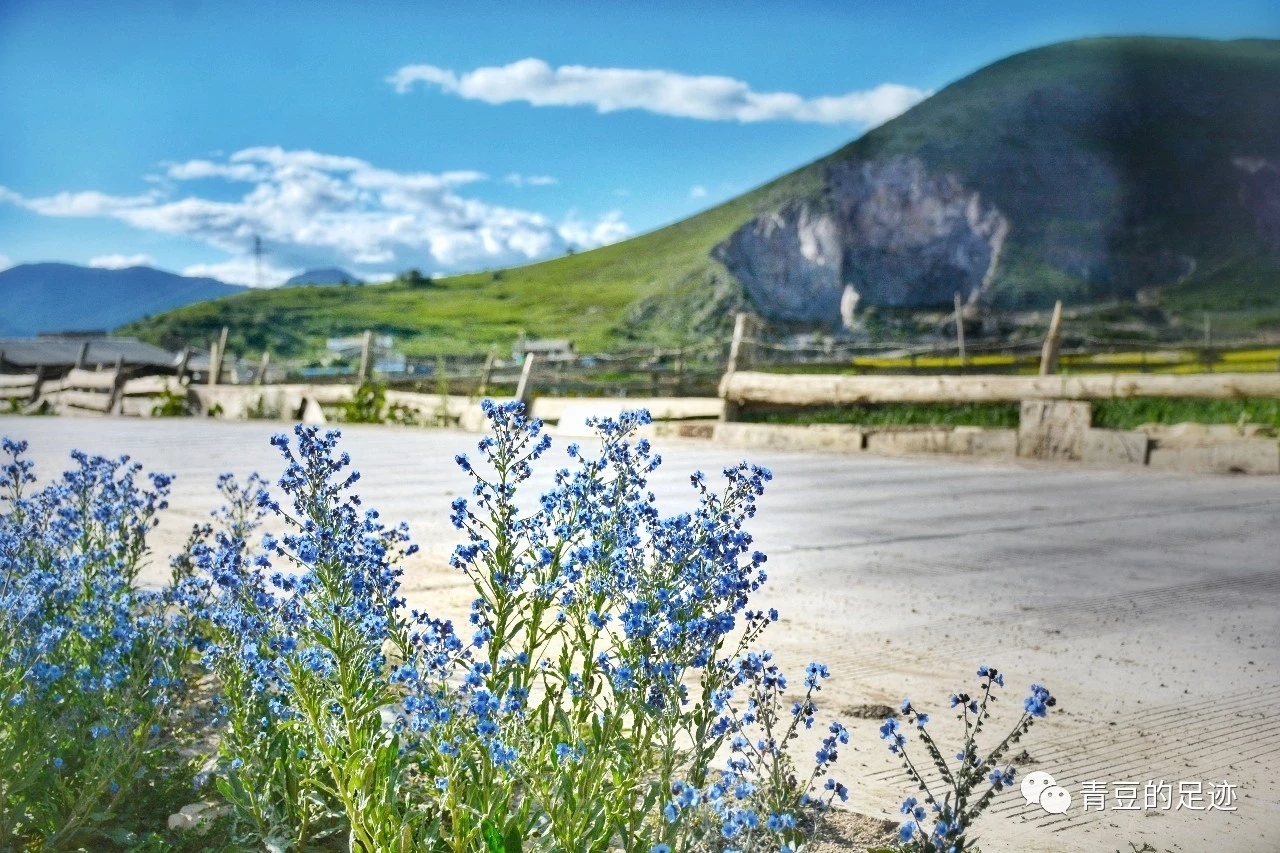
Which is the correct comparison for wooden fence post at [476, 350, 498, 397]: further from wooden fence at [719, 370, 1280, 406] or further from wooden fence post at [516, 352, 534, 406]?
wooden fence at [719, 370, 1280, 406]

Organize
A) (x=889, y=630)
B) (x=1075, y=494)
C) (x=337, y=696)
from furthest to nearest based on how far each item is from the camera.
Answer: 1. (x=1075, y=494)
2. (x=889, y=630)
3. (x=337, y=696)

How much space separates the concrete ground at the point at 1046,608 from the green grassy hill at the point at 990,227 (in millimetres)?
70591

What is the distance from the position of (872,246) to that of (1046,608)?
325ft

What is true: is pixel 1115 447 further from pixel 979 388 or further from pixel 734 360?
pixel 734 360

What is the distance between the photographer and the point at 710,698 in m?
2.02

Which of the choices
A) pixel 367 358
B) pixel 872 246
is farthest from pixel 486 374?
pixel 872 246

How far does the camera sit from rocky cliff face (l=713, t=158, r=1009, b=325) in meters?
Answer: 97.1

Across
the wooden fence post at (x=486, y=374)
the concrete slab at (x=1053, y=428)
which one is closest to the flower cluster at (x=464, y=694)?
the concrete slab at (x=1053, y=428)

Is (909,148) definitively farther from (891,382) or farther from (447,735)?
(447,735)

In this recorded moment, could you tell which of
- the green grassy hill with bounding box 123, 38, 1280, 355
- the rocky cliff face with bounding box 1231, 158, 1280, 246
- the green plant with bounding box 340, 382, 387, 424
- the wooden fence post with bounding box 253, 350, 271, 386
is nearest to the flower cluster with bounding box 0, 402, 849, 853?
the green plant with bounding box 340, 382, 387, 424

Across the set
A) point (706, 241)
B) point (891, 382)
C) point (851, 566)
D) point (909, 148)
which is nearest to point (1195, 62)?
point (909, 148)

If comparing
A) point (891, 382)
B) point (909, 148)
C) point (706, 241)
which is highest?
point (909, 148)

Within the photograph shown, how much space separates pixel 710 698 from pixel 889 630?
7.67 feet

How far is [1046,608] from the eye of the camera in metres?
4.64
